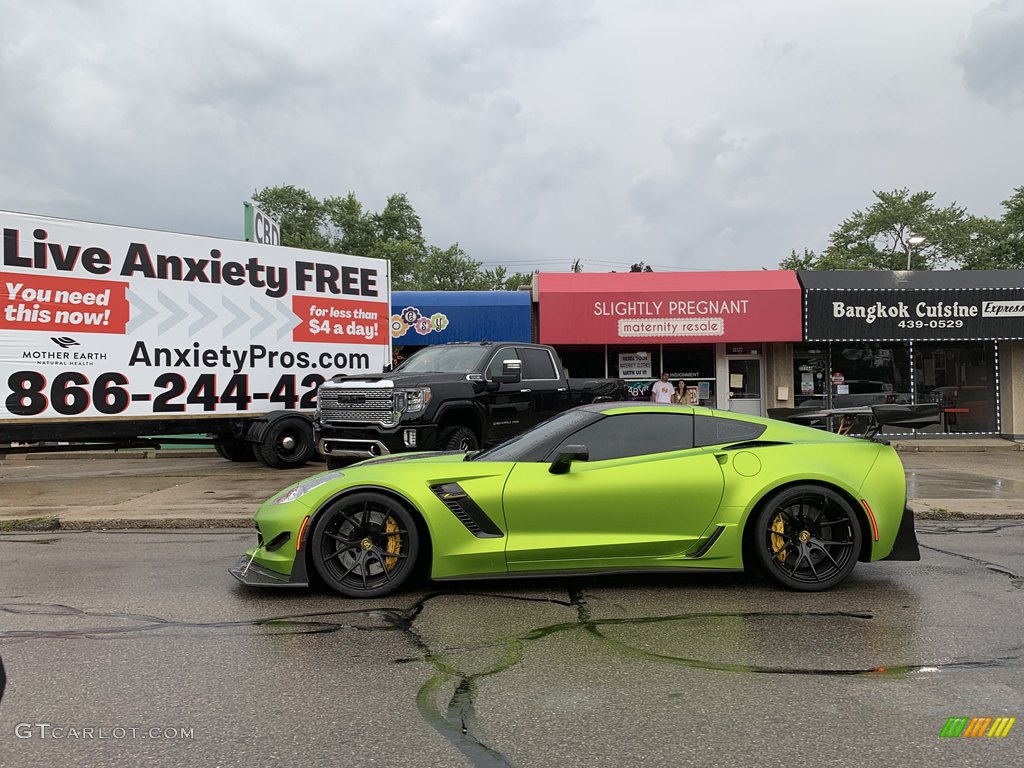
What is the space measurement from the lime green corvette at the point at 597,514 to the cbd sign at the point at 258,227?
1276cm

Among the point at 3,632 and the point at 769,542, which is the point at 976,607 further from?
the point at 3,632

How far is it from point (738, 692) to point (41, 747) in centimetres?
294

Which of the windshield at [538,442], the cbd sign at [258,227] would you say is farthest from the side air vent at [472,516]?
the cbd sign at [258,227]

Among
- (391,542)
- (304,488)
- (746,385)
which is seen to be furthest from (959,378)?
(304,488)

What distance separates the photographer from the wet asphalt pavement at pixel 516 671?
304 cm

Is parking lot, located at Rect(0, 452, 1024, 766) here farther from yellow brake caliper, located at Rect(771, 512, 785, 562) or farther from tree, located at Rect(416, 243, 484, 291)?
tree, located at Rect(416, 243, 484, 291)

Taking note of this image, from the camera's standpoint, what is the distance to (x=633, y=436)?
555 cm

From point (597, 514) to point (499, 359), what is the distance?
6.76 m

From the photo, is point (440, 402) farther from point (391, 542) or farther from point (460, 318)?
point (460, 318)

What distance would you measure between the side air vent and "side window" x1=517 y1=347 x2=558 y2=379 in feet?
23.5

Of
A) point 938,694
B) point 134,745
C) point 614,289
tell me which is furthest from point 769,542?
point 614,289

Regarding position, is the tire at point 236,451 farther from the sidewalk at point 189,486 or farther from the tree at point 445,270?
the tree at point 445,270

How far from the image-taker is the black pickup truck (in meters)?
10.5

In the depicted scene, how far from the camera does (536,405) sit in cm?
1228
